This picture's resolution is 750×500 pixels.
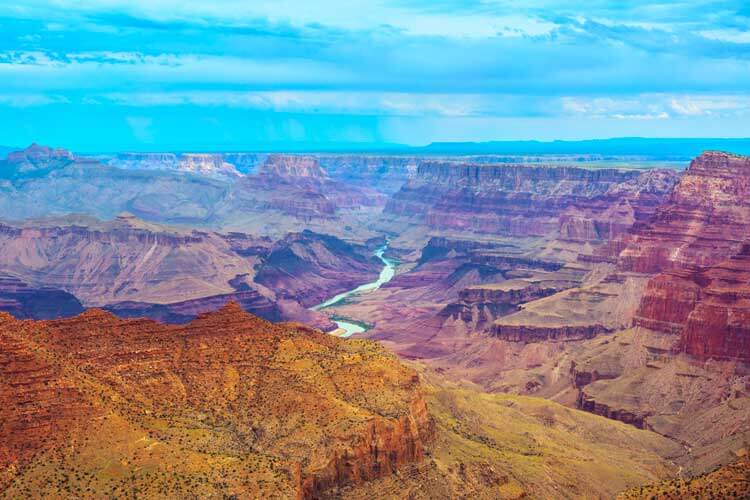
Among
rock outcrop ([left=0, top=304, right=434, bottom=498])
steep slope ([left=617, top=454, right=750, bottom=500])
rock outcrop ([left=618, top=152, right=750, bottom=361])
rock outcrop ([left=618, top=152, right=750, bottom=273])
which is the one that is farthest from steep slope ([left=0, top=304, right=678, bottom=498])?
rock outcrop ([left=618, top=152, right=750, bottom=273])

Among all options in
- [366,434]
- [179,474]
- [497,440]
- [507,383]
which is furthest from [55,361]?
[507,383]

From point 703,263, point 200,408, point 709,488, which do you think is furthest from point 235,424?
point 703,263

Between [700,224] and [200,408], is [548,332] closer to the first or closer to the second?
[700,224]

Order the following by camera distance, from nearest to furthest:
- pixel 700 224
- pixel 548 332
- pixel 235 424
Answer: pixel 235 424 < pixel 548 332 < pixel 700 224

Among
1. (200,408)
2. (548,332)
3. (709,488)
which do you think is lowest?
(548,332)

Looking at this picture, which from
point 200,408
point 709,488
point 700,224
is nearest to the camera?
point 709,488

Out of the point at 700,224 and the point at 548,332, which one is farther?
the point at 700,224

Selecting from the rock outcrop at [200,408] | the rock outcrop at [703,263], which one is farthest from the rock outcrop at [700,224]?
the rock outcrop at [200,408]

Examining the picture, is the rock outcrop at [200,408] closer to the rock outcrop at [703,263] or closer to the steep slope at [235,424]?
the steep slope at [235,424]

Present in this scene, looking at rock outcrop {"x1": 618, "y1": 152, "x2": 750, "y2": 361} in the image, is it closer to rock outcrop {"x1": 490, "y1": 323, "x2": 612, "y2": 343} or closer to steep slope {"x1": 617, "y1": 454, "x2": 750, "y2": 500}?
rock outcrop {"x1": 490, "y1": 323, "x2": 612, "y2": 343}
